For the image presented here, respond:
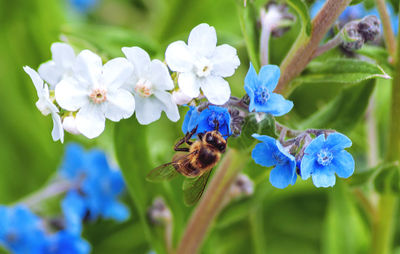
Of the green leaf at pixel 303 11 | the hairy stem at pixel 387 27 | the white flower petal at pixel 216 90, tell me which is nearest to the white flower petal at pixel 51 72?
the white flower petal at pixel 216 90

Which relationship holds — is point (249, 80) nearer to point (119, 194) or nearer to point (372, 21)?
point (372, 21)

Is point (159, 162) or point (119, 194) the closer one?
point (159, 162)

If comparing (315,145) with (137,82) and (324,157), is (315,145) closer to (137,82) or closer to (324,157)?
(324,157)

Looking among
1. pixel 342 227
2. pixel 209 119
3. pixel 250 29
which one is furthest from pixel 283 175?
pixel 342 227

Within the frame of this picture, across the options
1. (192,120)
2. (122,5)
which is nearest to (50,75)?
(192,120)

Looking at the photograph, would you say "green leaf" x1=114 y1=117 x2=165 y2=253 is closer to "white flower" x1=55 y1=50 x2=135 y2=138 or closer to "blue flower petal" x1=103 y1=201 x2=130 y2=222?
"blue flower petal" x1=103 y1=201 x2=130 y2=222

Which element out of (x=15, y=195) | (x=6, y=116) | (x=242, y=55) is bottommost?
(x=15, y=195)
